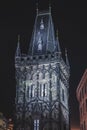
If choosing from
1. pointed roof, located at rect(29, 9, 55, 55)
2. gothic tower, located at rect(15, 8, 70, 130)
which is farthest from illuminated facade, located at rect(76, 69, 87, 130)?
pointed roof, located at rect(29, 9, 55, 55)

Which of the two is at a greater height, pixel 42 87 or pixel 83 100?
pixel 42 87

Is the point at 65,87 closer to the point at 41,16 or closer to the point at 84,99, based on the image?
the point at 84,99

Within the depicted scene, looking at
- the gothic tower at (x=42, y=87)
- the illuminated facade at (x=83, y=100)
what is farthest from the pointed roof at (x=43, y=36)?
the illuminated facade at (x=83, y=100)

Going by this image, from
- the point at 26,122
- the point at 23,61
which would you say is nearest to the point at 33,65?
the point at 23,61

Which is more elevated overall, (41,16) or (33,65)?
(41,16)

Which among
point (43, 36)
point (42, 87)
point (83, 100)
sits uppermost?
point (43, 36)

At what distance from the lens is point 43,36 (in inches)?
4653

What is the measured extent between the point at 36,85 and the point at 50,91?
11.3ft

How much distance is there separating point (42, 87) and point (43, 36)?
13107 millimetres

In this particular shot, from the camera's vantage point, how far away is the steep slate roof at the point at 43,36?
381 ft

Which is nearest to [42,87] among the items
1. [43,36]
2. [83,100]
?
[83,100]

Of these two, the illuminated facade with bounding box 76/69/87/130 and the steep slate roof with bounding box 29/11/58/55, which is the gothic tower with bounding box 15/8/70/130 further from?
the illuminated facade with bounding box 76/69/87/130

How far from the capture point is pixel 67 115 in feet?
377

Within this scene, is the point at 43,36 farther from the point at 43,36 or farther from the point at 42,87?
the point at 42,87
